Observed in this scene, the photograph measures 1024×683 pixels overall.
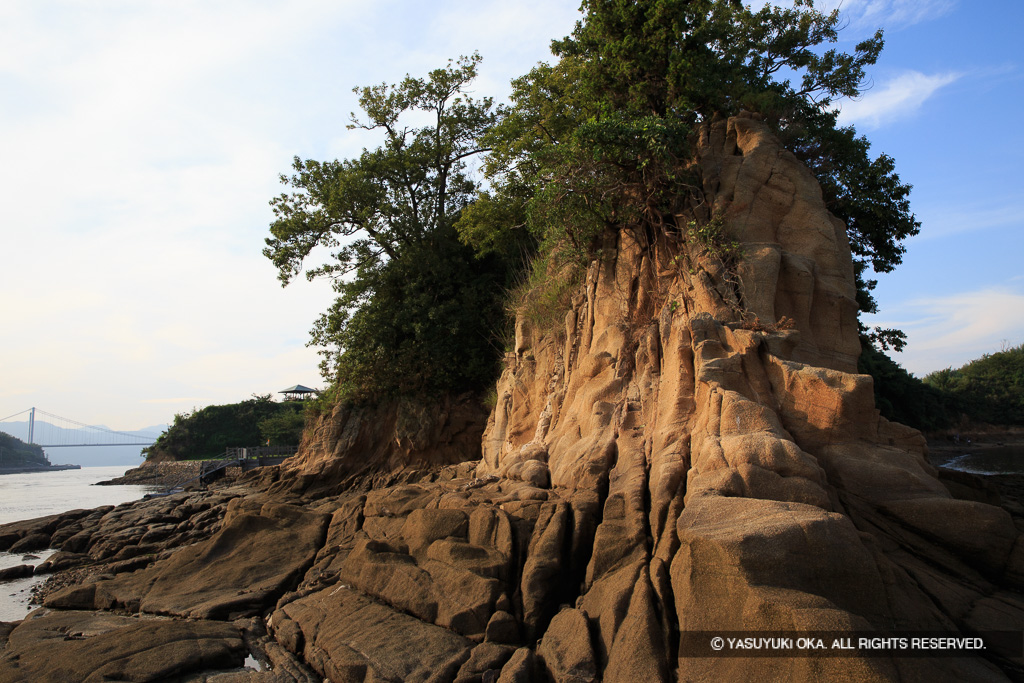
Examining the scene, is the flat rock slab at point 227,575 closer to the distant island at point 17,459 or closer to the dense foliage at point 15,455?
the distant island at point 17,459

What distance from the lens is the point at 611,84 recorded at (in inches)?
462

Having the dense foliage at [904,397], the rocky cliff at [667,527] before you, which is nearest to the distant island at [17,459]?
the rocky cliff at [667,527]

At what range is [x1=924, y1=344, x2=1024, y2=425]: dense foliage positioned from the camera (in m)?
33.5

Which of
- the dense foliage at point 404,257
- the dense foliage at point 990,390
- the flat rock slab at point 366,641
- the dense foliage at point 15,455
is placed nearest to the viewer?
the flat rock slab at point 366,641

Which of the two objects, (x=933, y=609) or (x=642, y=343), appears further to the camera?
(x=642, y=343)

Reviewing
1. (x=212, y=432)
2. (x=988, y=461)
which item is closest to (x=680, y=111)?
(x=988, y=461)

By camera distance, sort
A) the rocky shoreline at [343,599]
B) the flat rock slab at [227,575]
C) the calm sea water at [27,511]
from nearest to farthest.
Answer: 1. the rocky shoreline at [343,599]
2. the flat rock slab at [227,575]
3. the calm sea water at [27,511]

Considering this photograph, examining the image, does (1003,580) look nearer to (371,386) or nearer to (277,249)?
(371,386)

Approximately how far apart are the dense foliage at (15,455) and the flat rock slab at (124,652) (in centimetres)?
9065

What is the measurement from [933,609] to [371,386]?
1632cm

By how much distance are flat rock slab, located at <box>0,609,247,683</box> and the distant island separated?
8557cm

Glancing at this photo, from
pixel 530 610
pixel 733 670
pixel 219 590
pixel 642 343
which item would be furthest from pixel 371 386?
pixel 733 670

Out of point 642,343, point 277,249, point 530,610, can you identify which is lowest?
point 530,610

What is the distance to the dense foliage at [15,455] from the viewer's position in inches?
3086
